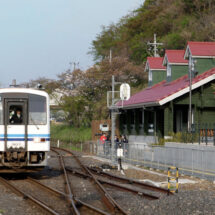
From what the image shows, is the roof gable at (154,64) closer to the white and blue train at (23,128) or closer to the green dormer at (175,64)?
the green dormer at (175,64)

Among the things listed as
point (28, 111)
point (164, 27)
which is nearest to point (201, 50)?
point (28, 111)

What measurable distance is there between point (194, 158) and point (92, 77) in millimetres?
33886

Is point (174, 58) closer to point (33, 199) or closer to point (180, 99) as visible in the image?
point (180, 99)

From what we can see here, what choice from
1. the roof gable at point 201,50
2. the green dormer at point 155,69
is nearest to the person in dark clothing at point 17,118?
the roof gable at point 201,50

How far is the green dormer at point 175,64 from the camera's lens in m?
33.3

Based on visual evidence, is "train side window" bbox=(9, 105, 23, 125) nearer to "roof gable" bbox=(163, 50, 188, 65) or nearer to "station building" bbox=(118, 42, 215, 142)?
"station building" bbox=(118, 42, 215, 142)

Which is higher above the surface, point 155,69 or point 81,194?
point 155,69

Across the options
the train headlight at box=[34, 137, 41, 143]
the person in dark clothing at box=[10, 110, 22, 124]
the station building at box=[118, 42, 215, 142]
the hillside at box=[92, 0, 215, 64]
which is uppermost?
the hillside at box=[92, 0, 215, 64]

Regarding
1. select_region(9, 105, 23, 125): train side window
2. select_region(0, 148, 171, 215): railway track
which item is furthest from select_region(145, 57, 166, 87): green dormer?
select_region(9, 105, 23, 125): train side window

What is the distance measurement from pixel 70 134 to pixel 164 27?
64.2ft

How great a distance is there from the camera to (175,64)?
110 feet

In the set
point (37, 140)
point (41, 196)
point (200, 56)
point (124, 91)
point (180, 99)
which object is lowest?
point (41, 196)

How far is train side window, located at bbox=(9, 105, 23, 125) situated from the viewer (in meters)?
17.3

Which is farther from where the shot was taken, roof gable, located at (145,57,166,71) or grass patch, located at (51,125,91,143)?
grass patch, located at (51,125,91,143)
